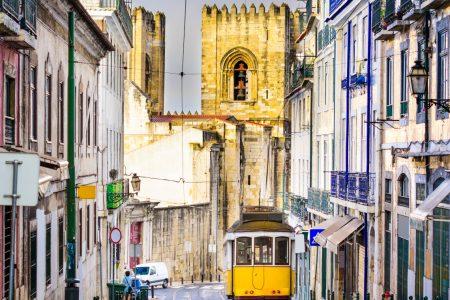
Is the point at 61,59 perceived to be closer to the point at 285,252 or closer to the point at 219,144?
the point at 285,252

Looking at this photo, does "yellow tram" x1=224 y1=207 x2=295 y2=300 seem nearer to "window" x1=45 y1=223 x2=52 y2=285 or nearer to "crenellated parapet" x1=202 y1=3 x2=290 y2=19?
"window" x1=45 y1=223 x2=52 y2=285

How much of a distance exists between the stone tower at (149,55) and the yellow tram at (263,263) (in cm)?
5496

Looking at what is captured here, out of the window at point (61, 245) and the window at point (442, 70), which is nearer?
the window at point (442, 70)

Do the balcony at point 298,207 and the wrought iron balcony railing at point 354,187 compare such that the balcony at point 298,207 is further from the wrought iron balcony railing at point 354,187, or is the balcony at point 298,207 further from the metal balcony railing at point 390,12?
the metal balcony railing at point 390,12

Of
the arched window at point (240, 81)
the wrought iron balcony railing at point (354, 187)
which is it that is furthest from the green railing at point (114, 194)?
the arched window at point (240, 81)

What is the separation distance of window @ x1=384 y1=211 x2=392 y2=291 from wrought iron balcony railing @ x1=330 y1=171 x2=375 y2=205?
117cm

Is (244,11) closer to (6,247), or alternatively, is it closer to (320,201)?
(320,201)

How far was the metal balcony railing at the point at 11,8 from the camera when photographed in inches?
618

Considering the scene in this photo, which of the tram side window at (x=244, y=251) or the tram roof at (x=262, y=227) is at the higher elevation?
the tram roof at (x=262, y=227)

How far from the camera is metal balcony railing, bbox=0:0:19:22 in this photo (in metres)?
15.7

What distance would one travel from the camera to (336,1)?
35.2 meters

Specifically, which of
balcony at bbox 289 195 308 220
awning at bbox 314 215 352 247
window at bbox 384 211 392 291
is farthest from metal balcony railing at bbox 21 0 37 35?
balcony at bbox 289 195 308 220

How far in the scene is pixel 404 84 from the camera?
82.6 feet

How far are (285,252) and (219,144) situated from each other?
41.2 metres
